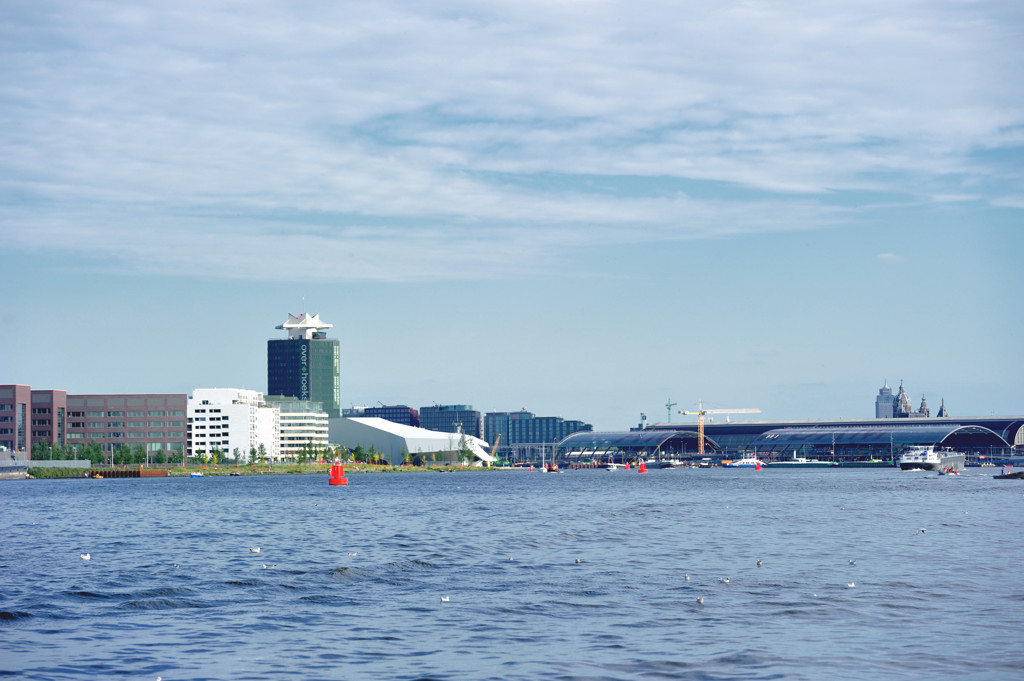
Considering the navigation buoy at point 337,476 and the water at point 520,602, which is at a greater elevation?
the water at point 520,602

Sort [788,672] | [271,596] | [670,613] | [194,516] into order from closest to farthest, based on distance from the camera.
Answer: [788,672], [670,613], [271,596], [194,516]

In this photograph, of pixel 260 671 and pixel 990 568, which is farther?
pixel 990 568

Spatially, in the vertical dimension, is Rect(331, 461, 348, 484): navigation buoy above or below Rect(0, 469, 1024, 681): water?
below

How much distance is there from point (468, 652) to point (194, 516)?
6729 centimetres

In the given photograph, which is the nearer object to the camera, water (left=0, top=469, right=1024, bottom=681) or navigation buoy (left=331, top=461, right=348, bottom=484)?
water (left=0, top=469, right=1024, bottom=681)

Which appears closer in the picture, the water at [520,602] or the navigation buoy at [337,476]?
the water at [520,602]

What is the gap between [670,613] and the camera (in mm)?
33219

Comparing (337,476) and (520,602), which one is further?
(337,476)

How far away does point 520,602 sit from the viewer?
36.1 m

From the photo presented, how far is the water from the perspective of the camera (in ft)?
87.1

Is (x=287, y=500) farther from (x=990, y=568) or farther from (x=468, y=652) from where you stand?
(x=468, y=652)

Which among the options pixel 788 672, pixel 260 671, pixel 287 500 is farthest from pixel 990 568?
pixel 287 500

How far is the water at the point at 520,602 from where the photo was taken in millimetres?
26547

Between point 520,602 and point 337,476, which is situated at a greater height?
point 520,602
